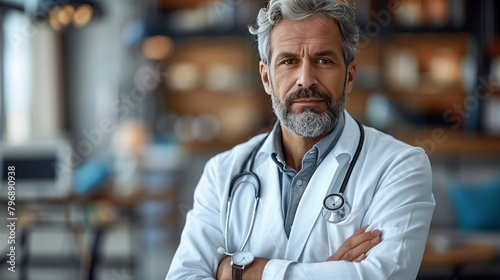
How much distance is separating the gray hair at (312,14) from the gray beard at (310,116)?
95mm

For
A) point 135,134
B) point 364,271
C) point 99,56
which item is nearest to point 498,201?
point 364,271

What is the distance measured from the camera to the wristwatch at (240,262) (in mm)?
1424

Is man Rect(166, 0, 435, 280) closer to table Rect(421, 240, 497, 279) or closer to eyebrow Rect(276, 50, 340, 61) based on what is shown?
eyebrow Rect(276, 50, 340, 61)

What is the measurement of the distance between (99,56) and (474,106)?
4.33 meters

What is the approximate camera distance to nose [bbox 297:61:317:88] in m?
1.35

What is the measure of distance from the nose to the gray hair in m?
0.09

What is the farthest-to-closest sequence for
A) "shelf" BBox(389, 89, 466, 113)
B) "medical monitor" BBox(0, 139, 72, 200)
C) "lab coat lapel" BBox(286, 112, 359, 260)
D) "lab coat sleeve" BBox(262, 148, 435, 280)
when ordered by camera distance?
"shelf" BBox(389, 89, 466, 113) < "medical monitor" BBox(0, 139, 72, 200) < "lab coat lapel" BBox(286, 112, 359, 260) < "lab coat sleeve" BBox(262, 148, 435, 280)

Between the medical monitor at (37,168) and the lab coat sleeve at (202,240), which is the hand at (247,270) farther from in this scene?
the medical monitor at (37,168)

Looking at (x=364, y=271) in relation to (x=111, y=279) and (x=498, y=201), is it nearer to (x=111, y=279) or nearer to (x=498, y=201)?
(x=498, y=201)

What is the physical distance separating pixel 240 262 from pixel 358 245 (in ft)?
0.81

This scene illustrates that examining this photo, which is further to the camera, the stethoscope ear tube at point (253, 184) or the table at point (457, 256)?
the table at point (457, 256)

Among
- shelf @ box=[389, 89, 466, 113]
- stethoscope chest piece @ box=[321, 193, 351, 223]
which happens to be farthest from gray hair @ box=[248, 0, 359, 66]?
shelf @ box=[389, 89, 466, 113]

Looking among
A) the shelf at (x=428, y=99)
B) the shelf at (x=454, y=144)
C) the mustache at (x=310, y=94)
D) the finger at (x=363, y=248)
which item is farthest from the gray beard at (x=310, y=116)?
the shelf at (x=428, y=99)

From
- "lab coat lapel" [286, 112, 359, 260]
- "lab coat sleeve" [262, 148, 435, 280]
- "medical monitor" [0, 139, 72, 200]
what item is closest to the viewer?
"lab coat sleeve" [262, 148, 435, 280]
